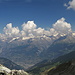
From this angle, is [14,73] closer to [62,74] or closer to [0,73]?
[0,73]

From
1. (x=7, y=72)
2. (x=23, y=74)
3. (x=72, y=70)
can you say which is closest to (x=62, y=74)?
(x=72, y=70)

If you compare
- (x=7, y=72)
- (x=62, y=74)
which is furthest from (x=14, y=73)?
(x=62, y=74)

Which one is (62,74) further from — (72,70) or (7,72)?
(7,72)

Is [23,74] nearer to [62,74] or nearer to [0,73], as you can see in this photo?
[0,73]

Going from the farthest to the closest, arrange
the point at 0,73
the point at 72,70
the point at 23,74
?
the point at 72,70 → the point at 23,74 → the point at 0,73

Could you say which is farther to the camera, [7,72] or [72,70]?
[72,70]

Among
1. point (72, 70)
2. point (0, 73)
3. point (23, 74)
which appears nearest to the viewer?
point (0, 73)

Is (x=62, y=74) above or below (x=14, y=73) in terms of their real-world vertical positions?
above

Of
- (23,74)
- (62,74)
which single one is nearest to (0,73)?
(23,74)

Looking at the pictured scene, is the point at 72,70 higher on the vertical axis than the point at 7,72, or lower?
higher
